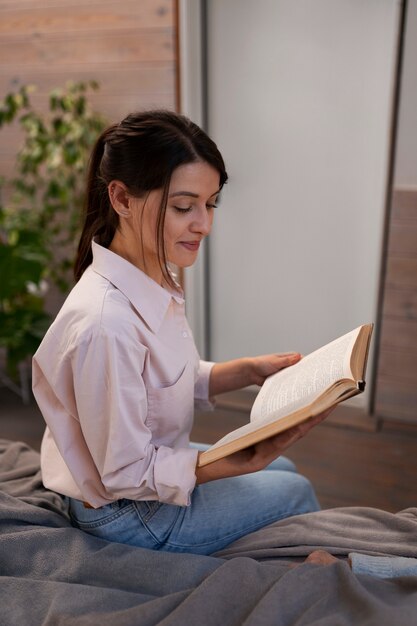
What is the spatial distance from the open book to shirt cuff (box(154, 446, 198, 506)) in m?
0.05

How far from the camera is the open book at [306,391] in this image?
38.6 inches

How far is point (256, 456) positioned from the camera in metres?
1.11

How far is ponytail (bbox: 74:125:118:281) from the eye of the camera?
1285 millimetres

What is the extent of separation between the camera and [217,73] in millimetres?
2816

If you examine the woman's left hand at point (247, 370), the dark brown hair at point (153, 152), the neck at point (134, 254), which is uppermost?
the dark brown hair at point (153, 152)

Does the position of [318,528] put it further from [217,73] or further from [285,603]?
[217,73]

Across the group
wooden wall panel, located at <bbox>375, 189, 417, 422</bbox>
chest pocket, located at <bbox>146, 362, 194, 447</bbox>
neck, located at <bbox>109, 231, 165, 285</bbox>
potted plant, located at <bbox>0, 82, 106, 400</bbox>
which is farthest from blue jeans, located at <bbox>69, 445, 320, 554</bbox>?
potted plant, located at <bbox>0, 82, 106, 400</bbox>

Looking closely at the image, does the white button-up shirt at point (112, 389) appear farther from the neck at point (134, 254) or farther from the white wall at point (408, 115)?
the white wall at point (408, 115)

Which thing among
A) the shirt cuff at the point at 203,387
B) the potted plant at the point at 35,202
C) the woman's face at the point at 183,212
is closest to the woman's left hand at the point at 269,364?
the shirt cuff at the point at 203,387

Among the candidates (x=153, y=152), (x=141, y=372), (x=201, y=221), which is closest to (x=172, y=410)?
(x=141, y=372)

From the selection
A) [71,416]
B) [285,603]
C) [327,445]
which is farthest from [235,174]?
[285,603]

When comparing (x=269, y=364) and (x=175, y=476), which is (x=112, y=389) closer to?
(x=175, y=476)


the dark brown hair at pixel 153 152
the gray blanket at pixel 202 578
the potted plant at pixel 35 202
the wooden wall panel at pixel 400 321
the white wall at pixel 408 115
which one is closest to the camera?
the gray blanket at pixel 202 578

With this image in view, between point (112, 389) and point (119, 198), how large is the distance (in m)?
0.36
